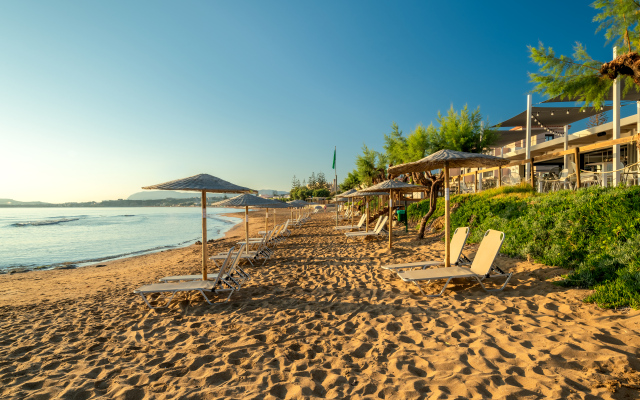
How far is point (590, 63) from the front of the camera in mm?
6461

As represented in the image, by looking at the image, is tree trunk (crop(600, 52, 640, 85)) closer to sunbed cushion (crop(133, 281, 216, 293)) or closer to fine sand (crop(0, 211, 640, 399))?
fine sand (crop(0, 211, 640, 399))

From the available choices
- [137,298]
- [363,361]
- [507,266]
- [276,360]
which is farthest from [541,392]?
[137,298]

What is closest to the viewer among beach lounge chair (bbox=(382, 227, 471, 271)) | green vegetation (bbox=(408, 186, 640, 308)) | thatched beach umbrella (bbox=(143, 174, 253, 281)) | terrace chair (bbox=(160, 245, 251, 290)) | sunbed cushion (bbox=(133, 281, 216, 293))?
green vegetation (bbox=(408, 186, 640, 308))

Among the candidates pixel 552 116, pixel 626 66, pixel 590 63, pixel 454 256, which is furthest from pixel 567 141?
pixel 454 256

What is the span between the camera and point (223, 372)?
106 inches

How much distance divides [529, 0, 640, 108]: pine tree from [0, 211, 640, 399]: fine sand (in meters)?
4.41

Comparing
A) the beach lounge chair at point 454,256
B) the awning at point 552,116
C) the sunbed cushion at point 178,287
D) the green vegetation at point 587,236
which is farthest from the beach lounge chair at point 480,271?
the awning at point 552,116

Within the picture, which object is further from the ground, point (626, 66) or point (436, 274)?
point (626, 66)

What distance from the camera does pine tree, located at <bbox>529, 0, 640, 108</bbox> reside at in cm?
588

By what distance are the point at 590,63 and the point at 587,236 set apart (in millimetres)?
4076

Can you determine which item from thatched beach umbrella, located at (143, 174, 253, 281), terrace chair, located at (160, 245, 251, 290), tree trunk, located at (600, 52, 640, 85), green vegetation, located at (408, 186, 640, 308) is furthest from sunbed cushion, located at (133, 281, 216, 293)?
tree trunk, located at (600, 52, 640, 85)

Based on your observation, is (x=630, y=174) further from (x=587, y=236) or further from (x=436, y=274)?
(x=436, y=274)

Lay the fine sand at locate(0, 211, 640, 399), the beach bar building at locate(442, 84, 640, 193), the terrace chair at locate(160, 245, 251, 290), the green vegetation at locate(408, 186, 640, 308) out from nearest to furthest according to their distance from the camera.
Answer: the fine sand at locate(0, 211, 640, 399) → the green vegetation at locate(408, 186, 640, 308) → the terrace chair at locate(160, 245, 251, 290) → the beach bar building at locate(442, 84, 640, 193)

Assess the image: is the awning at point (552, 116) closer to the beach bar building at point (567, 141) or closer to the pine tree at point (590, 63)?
the beach bar building at point (567, 141)
